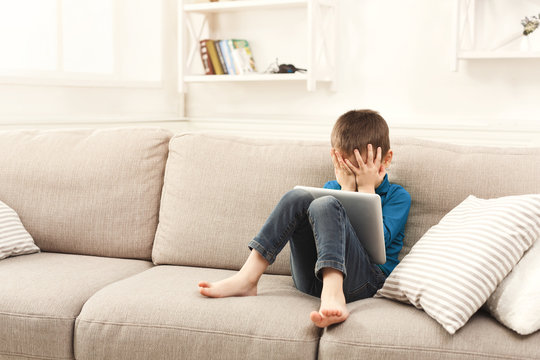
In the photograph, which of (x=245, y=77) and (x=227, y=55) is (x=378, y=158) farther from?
(x=227, y=55)

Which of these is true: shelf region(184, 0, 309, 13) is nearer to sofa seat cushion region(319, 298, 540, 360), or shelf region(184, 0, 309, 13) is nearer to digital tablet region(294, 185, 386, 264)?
digital tablet region(294, 185, 386, 264)

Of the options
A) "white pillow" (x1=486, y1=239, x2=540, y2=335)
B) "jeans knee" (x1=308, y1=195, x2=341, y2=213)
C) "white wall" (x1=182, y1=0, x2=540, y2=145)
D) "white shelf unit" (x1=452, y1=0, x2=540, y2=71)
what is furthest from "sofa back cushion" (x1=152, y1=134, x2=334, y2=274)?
"white wall" (x1=182, y1=0, x2=540, y2=145)

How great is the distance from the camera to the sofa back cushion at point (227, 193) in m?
2.05

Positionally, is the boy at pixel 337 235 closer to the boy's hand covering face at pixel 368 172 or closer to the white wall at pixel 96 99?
the boy's hand covering face at pixel 368 172

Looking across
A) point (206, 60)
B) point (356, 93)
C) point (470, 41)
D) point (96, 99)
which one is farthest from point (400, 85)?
point (96, 99)

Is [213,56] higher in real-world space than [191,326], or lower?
higher

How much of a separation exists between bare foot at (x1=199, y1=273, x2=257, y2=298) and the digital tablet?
0.31 m

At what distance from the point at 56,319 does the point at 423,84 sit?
8.45ft

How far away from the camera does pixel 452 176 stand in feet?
6.37

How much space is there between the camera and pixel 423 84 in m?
3.60

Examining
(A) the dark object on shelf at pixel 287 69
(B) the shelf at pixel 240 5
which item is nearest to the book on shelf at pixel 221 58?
(B) the shelf at pixel 240 5

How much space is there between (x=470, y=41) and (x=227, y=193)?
6.37 feet

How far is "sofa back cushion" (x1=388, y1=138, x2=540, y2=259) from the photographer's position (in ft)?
6.22

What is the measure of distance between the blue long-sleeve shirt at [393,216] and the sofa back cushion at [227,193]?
214 mm
